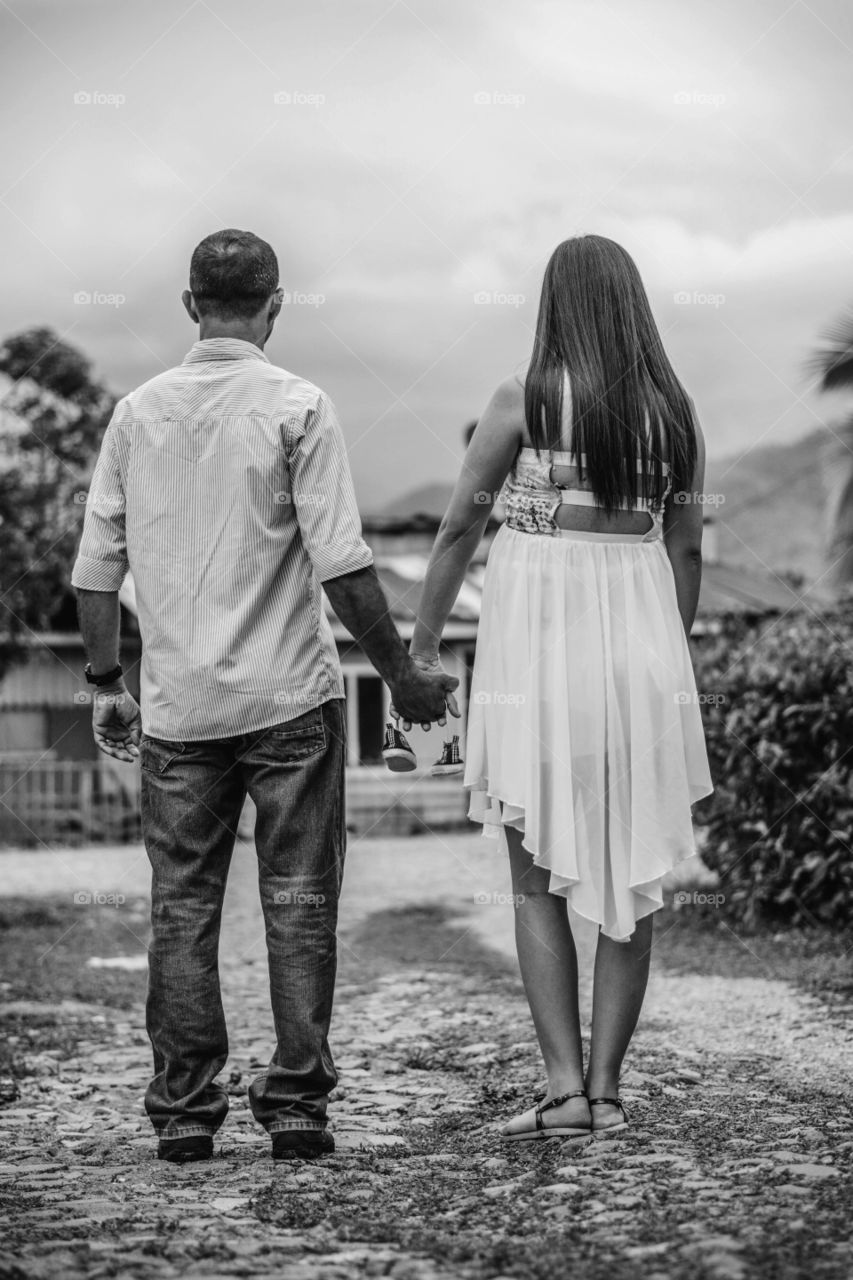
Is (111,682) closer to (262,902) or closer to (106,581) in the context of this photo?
(106,581)

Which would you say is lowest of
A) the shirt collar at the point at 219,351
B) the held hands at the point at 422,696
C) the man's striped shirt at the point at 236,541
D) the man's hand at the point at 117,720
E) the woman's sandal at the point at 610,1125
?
the woman's sandal at the point at 610,1125

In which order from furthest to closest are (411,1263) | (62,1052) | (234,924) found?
(234,924), (62,1052), (411,1263)

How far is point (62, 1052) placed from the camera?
198 inches

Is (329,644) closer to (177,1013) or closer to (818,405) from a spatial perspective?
(177,1013)

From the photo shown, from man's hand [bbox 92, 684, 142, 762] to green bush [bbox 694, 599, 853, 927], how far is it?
13.4 ft

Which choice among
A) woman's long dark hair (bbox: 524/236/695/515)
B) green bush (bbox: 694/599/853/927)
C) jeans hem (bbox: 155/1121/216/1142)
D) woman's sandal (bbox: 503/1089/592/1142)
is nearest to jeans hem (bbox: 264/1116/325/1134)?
jeans hem (bbox: 155/1121/216/1142)

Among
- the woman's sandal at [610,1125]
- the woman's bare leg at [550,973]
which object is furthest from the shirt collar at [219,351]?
the woman's sandal at [610,1125]

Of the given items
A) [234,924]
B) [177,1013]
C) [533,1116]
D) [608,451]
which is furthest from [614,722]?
[234,924]

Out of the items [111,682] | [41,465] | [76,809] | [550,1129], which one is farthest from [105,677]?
[41,465]

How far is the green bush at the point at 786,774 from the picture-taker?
6844mm

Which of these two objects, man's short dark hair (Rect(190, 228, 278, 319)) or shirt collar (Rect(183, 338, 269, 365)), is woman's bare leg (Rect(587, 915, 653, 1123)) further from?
man's short dark hair (Rect(190, 228, 278, 319))

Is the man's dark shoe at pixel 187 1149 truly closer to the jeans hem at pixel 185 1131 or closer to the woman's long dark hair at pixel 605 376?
the jeans hem at pixel 185 1131

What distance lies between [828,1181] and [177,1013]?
4.86ft

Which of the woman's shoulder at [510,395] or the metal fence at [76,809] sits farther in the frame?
the metal fence at [76,809]
